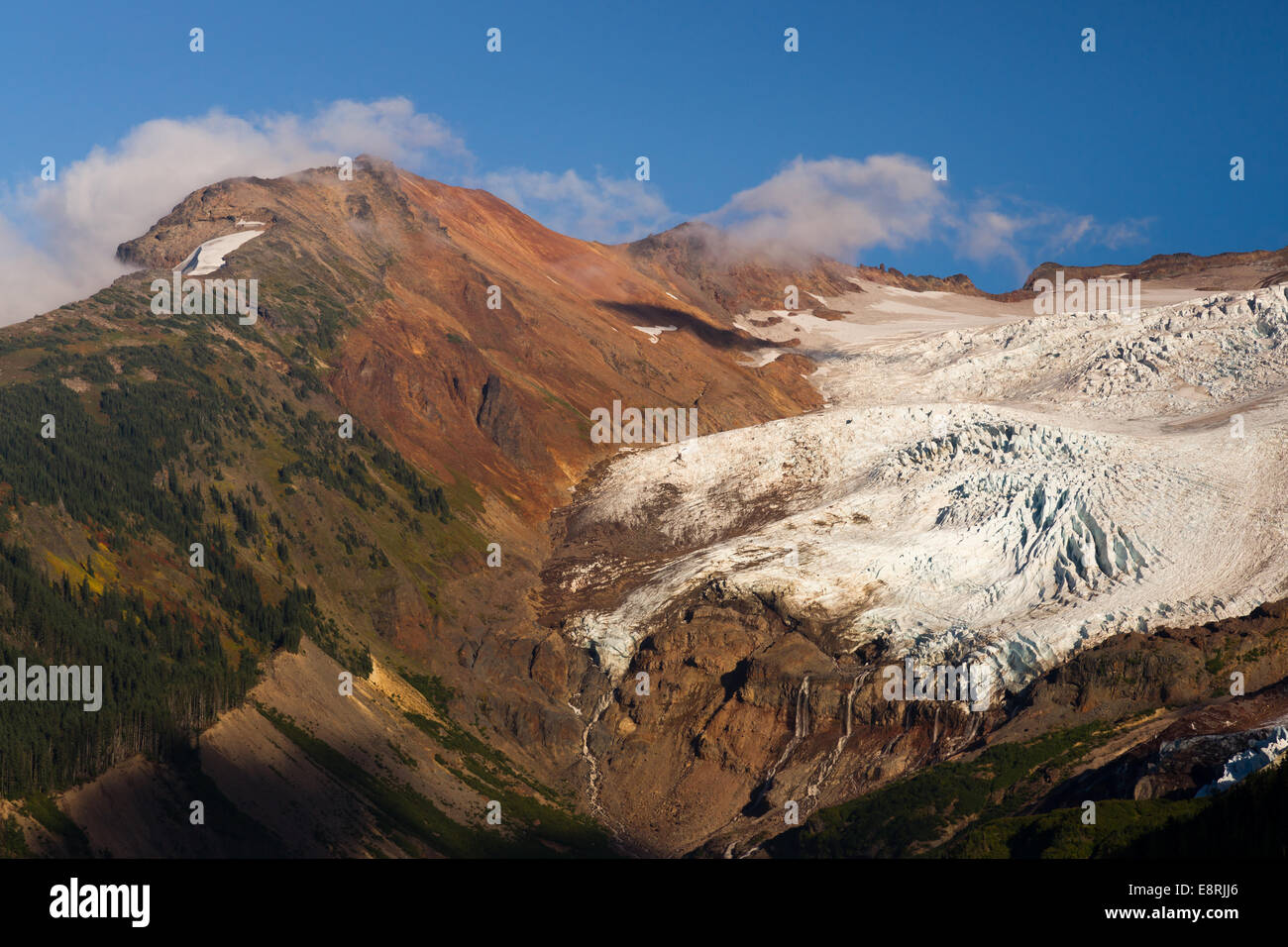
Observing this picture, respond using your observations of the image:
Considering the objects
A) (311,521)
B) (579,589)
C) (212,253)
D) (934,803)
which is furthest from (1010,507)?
(212,253)

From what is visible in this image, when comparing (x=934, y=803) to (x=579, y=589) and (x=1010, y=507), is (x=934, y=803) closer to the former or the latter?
(x=1010, y=507)

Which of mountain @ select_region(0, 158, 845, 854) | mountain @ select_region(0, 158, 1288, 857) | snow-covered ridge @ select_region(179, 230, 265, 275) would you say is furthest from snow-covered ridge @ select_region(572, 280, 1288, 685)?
snow-covered ridge @ select_region(179, 230, 265, 275)

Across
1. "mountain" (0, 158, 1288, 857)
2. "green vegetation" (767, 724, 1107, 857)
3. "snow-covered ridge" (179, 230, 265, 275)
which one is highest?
"snow-covered ridge" (179, 230, 265, 275)

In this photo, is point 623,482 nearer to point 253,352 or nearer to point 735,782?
point 253,352

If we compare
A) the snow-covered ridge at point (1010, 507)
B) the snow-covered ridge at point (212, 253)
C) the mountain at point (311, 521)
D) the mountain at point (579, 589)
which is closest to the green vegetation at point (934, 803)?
the mountain at point (579, 589)

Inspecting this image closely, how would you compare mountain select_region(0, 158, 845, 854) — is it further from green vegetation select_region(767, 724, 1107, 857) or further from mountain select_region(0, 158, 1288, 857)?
green vegetation select_region(767, 724, 1107, 857)
